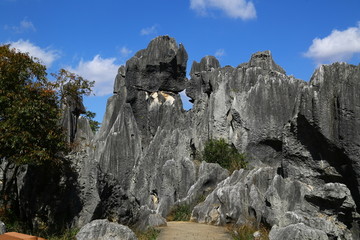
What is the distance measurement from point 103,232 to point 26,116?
430 cm

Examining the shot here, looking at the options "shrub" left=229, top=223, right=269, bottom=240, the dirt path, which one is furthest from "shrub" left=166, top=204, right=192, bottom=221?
"shrub" left=229, top=223, right=269, bottom=240

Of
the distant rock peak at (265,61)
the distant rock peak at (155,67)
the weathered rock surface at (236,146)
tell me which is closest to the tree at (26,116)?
the weathered rock surface at (236,146)

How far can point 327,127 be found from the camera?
506 inches

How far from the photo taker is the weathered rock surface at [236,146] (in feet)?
40.2

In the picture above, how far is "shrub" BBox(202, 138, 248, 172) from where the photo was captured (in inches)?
870

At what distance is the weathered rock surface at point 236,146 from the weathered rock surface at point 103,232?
2.25 m

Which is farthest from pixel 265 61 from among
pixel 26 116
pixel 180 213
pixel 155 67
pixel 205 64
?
pixel 26 116

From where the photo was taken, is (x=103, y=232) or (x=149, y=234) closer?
(x=103, y=232)

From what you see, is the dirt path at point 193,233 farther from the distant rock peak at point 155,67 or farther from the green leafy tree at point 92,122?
the green leafy tree at point 92,122

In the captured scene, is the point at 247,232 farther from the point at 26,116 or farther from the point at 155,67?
the point at 155,67

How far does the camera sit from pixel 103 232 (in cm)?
984

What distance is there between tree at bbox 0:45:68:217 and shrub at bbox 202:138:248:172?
36.5 feet

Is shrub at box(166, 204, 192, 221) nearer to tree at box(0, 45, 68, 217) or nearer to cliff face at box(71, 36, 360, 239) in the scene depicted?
cliff face at box(71, 36, 360, 239)

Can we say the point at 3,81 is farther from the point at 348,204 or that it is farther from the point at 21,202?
the point at 348,204
